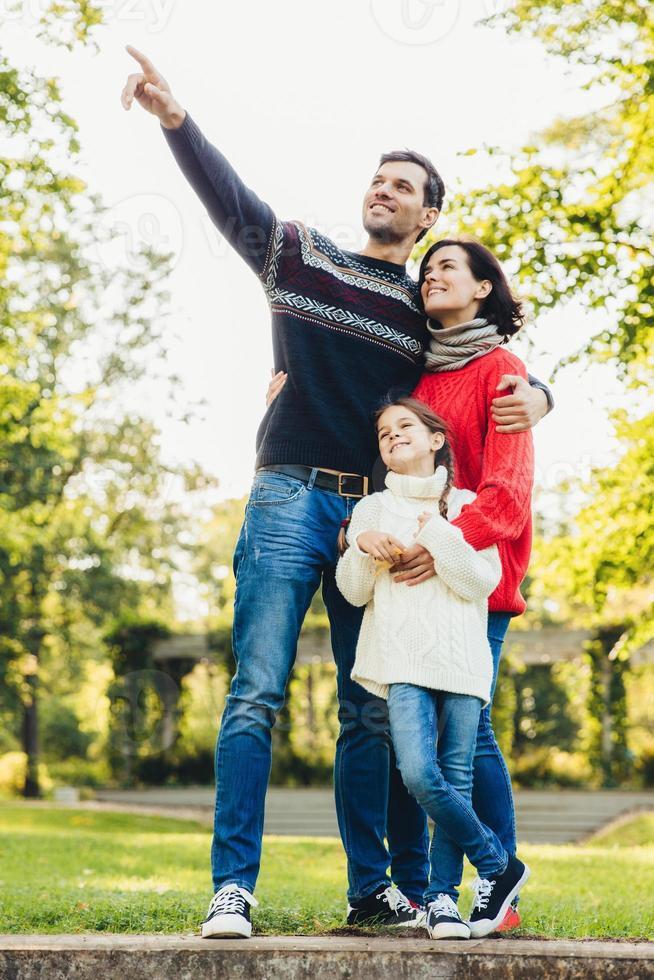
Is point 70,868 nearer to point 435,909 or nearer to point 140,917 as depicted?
point 140,917

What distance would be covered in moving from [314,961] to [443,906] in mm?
364

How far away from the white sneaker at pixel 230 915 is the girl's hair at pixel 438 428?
3.79ft

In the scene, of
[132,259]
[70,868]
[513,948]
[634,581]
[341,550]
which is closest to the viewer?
[513,948]

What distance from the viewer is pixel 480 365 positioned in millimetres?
3285

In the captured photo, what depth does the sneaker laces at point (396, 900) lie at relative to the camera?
3064 mm

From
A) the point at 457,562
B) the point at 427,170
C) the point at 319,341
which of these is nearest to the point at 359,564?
the point at 457,562

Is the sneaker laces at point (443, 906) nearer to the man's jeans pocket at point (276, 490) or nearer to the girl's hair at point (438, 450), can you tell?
the girl's hair at point (438, 450)

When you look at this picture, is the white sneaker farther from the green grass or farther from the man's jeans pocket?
the man's jeans pocket

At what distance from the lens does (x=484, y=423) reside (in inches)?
127

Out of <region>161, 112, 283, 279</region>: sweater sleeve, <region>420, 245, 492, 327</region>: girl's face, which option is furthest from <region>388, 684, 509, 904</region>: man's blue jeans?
<region>161, 112, 283, 279</region>: sweater sleeve

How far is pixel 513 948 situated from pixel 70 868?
5590mm

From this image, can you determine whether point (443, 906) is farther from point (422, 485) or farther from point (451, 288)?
point (451, 288)

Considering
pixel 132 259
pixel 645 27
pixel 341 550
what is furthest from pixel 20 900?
pixel 132 259

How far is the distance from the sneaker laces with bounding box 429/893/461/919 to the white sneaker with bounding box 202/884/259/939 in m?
0.47
